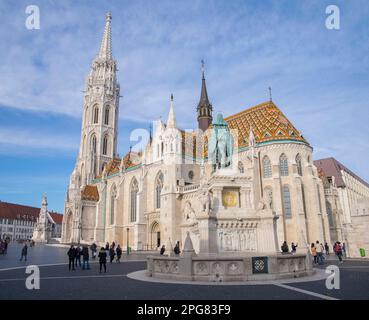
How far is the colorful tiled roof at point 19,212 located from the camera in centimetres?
8050

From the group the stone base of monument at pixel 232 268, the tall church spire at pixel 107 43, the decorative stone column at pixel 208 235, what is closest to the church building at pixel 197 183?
the decorative stone column at pixel 208 235

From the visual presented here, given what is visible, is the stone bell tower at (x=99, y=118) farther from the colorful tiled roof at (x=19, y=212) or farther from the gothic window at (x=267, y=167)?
the colorful tiled roof at (x=19, y=212)

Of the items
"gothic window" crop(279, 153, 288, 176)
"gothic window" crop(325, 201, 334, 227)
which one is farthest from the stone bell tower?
"gothic window" crop(325, 201, 334, 227)

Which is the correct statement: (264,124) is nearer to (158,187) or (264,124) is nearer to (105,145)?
(158,187)

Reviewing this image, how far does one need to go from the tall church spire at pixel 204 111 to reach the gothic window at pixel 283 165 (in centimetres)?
1794

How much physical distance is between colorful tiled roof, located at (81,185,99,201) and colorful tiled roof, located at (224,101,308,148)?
25411 millimetres

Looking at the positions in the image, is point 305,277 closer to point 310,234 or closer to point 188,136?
point 310,234

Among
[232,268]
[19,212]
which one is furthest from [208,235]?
[19,212]

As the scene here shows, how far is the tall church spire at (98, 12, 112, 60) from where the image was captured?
63.0 meters

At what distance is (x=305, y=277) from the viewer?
32.2 ft

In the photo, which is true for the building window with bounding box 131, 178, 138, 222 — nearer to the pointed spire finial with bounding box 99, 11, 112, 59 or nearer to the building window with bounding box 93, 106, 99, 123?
the building window with bounding box 93, 106, 99, 123

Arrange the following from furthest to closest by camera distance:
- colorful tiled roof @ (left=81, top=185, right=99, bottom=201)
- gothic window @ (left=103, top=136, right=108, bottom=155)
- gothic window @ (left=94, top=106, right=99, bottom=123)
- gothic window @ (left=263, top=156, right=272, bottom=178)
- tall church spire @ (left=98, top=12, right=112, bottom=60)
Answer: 1. tall church spire @ (left=98, top=12, right=112, bottom=60)
2. gothic window @ (left=94, top=106, right=99, bottom=123)
3. gothic window @ (left=103, top=136, right=108, bottom=155)
4. colorful tiled roof @ (left=81, top=185, right=99, bottom=201)
5. gothic window @ (left=263, top=156, right=272, bottom=178)

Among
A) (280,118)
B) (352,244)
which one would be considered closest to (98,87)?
(280,118)
